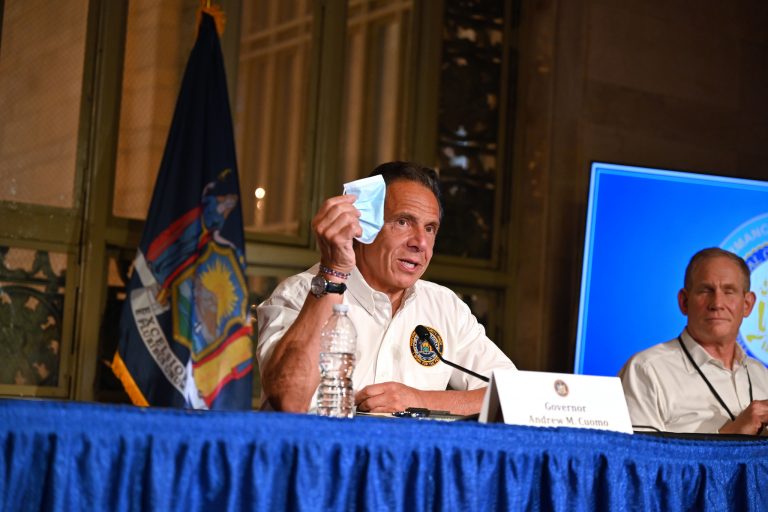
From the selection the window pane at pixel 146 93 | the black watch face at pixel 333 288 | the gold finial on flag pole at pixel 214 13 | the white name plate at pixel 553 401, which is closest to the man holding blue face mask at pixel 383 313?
the black watch face at pixel 333 288

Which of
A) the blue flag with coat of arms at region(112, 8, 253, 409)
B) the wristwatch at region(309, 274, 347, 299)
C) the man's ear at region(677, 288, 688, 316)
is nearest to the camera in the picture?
the wristwatch at region(309, 274, 347, 299)

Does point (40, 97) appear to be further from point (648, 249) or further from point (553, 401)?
point (553, 401)

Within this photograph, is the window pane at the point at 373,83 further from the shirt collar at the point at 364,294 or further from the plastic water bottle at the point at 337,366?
the plastic water bottle at the point at 337,366

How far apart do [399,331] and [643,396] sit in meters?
1.10

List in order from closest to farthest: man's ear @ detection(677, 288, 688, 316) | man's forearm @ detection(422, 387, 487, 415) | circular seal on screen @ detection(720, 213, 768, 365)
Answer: man's forearm @ detection(422, 387, 487, 415)
man's ear @ detection(677, 288, 688, 316)
circular seal on screen @ detection(720, 213, 768, 365)

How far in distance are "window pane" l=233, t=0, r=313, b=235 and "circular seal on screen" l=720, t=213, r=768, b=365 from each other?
2.31 meters

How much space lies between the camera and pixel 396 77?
5.53m

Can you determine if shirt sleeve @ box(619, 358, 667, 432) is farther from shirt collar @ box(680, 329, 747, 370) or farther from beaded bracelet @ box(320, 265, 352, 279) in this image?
beaded bracelet @ box(320, 265, 352, 279)

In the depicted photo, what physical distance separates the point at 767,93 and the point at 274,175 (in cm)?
321

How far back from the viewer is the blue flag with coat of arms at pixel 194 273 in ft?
14.0

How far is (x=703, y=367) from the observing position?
370cm

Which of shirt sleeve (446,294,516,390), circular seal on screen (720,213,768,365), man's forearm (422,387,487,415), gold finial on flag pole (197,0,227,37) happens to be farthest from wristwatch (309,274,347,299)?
circular seal on screen (720,213,768,365)

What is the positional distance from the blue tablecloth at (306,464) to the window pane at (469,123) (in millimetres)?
3668

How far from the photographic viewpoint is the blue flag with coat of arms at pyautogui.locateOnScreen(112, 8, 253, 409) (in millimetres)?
4273
